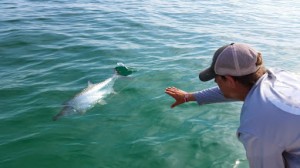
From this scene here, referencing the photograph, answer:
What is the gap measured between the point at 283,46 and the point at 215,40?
2220 mm

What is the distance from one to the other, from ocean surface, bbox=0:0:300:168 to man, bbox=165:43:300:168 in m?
2.39

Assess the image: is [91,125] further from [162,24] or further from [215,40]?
[162,24]

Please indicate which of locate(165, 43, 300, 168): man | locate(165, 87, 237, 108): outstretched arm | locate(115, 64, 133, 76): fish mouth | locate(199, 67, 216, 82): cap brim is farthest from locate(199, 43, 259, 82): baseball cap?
locate(115, 64, 133, 76): fish mouth

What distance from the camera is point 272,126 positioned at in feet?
9.82

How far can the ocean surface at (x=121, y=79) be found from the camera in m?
5.91

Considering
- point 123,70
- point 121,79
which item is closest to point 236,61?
point 121,79

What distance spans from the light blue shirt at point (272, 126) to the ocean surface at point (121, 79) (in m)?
2.49

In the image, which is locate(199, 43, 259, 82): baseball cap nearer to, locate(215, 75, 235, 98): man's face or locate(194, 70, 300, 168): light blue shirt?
locate(215, 75, 235, 98): man's face

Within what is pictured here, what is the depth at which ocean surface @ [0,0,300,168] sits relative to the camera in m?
5.91

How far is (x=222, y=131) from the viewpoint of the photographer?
651cm

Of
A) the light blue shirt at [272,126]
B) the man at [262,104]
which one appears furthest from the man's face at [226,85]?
the light blue shirt at [272,126]

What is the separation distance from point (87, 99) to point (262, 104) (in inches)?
187

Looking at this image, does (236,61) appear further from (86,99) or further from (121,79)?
(121,79)

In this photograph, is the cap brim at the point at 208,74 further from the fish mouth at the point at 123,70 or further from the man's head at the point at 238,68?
the fish mouth at the point at 123,70
